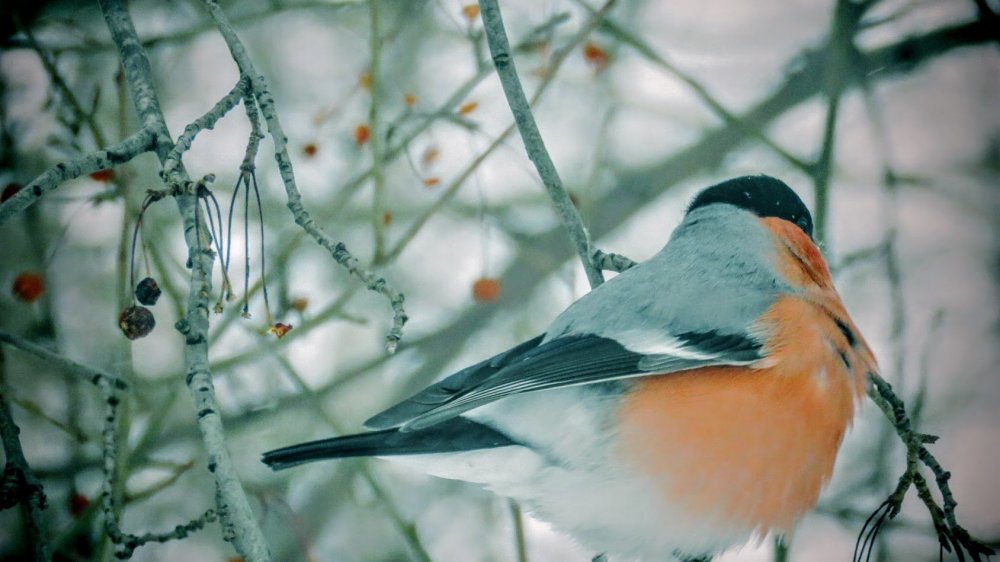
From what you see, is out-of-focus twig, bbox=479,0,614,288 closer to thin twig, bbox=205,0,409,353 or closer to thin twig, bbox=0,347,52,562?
thin twig, bbox=205,0,409,353

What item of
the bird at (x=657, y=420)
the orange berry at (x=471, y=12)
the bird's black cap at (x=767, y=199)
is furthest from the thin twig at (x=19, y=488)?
the bird's black cap at (x=767, y=199)

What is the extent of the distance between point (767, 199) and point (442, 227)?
1.82m

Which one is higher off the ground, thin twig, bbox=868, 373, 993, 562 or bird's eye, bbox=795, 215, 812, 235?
bird's eye, bbox=795, 215, 812, 235

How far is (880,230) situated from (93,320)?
316 cm

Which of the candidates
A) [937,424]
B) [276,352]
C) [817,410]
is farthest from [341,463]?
[937,424]

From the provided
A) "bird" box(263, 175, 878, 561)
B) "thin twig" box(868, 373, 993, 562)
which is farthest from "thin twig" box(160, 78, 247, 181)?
"thin twig" box(868, 373, 993, 562)

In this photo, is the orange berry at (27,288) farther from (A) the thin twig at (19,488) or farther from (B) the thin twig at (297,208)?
(B) the thin twig at (297,208)

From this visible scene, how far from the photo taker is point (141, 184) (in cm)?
398

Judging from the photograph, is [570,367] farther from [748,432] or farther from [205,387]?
[205,387]

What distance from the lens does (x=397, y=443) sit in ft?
7.35

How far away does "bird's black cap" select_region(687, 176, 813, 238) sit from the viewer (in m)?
2.88

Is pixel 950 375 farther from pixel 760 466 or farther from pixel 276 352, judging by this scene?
pixel 276 352

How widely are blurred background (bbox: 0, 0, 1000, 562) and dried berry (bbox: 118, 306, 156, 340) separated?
121 cm

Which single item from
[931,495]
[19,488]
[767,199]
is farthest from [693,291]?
[19,488]
